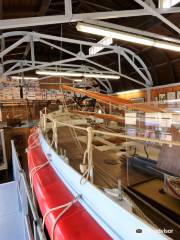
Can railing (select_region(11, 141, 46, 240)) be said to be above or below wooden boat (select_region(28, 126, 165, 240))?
below

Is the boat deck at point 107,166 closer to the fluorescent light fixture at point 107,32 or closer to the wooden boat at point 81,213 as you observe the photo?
the wooden boat at point 81,213

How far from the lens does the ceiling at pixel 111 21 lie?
3.82 metres

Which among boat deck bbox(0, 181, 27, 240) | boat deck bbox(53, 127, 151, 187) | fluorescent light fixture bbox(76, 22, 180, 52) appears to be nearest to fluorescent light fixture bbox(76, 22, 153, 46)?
fluorescent light fixture bbox(76, 22, 180, 52)

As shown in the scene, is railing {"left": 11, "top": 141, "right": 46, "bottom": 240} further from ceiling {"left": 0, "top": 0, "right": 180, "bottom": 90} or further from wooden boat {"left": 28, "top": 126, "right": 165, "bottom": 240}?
ceiling {"left": 0, "top": 0, "right": 180, "bottom": 90}

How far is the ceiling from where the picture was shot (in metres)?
3.82

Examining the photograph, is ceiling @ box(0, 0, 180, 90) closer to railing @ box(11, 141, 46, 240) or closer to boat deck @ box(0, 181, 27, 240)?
railing @ box(11, 141, 46, 240)

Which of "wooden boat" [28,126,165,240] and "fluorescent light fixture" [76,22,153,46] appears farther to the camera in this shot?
"fluorescent light fixture" [76,22,153,46]

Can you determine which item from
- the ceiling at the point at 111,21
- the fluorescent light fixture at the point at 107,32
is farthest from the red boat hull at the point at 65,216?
the ceiling at the point at 111,21

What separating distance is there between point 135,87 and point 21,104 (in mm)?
5901

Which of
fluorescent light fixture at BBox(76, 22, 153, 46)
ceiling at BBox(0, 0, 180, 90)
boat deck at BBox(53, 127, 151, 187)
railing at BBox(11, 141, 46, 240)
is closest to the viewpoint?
railing at BBox(11, 141, 46, 240)

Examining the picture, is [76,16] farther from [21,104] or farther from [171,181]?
[21,104]

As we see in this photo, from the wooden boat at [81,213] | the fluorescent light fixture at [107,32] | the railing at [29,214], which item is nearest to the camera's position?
the wooden boat at [81,213]

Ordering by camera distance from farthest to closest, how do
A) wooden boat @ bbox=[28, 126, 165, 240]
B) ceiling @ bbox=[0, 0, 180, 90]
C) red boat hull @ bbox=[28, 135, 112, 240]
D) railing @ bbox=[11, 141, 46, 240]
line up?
ceiling @ bbox=[0, 0, 180, 90]
railing @ bbox=[11, 141, 46, 240]
red boat hull @ bbox=[28, 135, 112, 240]
wooden boat @ bbox=[28, 126, 165, 240]

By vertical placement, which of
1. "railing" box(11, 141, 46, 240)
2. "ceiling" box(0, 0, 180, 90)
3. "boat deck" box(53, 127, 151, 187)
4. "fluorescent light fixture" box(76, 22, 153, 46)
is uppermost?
"ceiling" box(0, 0, 180, 90)
